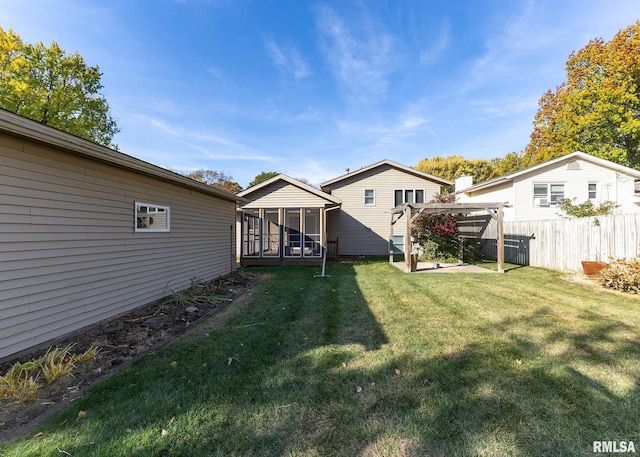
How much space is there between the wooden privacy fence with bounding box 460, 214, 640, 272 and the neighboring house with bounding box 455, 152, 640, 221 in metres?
2.57

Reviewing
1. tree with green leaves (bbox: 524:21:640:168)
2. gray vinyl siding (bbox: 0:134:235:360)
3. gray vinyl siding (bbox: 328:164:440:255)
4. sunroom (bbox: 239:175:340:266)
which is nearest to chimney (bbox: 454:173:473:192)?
gray vinyl siding (bbox: 328:164:440:255)

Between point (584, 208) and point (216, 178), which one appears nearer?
point (584, 208)

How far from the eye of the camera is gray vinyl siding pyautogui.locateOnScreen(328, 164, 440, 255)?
15.9 metres

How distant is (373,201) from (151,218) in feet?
39.9

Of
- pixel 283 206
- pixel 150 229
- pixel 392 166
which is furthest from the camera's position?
pixel 392 166

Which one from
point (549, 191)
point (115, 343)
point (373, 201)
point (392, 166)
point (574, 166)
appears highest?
point (392, 166)

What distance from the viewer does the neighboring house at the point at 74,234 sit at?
11.3 feet

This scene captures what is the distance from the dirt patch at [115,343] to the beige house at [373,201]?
9860mm

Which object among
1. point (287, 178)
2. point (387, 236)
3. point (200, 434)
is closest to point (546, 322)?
point (200, 434)

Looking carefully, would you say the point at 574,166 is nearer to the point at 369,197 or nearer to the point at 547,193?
the point at 547,193

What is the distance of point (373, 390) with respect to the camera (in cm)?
274

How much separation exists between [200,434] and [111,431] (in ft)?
2.33

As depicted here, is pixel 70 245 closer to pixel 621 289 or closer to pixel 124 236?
pixel 124 236

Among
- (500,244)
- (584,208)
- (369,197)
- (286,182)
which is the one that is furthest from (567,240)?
(286,182)
